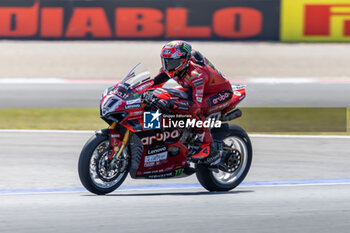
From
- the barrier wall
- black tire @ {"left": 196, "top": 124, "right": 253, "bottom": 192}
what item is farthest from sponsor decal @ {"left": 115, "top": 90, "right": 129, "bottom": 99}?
the barrier wall

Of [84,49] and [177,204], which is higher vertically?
[177,204]

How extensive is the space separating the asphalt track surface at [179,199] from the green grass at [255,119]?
2.22m

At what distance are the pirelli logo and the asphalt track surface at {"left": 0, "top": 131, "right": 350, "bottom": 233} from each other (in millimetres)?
15078

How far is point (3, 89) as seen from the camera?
17.3 m

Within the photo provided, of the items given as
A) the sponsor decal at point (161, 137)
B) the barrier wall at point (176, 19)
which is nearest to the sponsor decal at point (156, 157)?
the sponsor decal at point (161, 137)

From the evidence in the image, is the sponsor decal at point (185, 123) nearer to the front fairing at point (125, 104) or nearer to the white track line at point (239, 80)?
the front fairing at point (125, 104)

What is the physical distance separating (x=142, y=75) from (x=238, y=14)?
1781cm

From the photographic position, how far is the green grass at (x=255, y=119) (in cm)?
1223

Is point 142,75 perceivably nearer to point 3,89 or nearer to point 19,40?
point 3,89

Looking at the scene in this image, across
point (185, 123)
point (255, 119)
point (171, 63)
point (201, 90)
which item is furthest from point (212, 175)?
Answer: point (255, 119)

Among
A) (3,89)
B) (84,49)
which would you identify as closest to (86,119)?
(3,89)

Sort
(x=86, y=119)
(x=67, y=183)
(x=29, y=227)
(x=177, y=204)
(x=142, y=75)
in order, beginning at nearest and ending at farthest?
(x=29, y=227), (x=177, y=204), (x=142, y=75), (x=67, y=183), (x=86, y=119)

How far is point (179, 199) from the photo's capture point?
7.01 meters

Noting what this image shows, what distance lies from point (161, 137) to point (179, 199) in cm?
64
